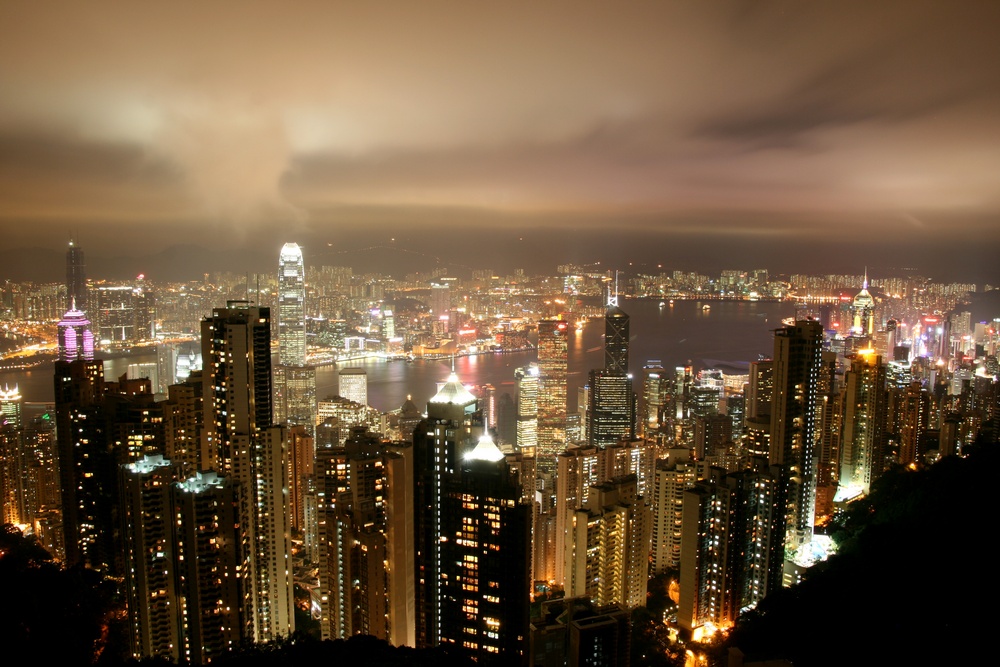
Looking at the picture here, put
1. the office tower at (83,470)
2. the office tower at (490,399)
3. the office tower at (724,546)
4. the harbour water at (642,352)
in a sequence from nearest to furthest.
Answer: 1. the office tower at (724,546)
2. the office tower at (83,470)
3. the office tower at (490,399)
4. the harbour water at (642,352)

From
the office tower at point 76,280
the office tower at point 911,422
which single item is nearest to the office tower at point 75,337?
the office tower at point 76,280

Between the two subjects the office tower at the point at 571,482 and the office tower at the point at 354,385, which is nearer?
the office tower at the point at 571,482

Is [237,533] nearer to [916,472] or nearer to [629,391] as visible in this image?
[916,472]

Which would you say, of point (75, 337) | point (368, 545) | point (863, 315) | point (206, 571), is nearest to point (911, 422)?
point (863, 315)

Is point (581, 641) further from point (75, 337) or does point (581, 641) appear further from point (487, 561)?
point (75, 337)

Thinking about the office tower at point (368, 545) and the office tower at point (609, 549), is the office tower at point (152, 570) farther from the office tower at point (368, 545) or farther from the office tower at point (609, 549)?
the office tower at point (609, 549)

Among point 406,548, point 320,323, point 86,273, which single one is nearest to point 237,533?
→ point 406,548
